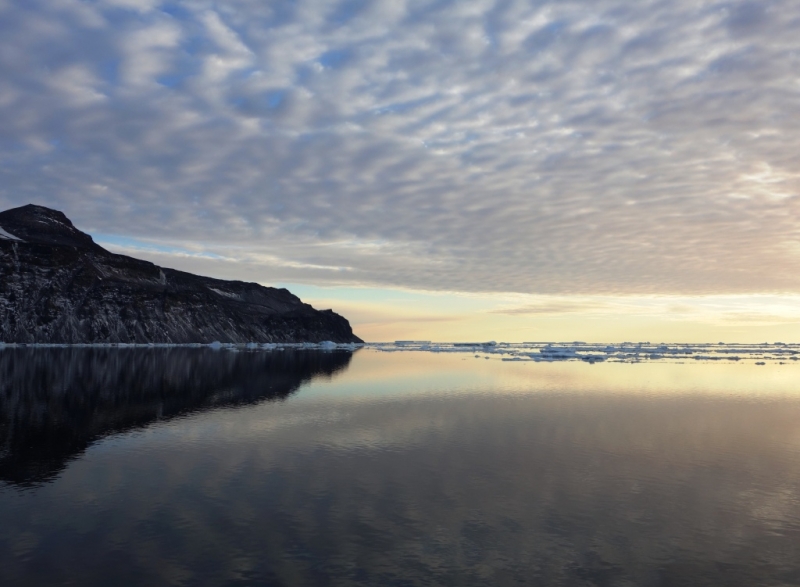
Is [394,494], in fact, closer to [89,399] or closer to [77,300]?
[89,399]

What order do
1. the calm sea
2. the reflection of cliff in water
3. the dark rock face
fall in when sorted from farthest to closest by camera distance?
the dark rock face → the reflection of cliff in water → the calm sea

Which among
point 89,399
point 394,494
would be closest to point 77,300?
point 89,399

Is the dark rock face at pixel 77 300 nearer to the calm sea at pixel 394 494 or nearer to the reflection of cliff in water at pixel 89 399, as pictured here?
the reflection of cliff in water at pixel 89 399

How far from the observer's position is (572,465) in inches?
987

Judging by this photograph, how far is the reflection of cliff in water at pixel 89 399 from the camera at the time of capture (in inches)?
1036

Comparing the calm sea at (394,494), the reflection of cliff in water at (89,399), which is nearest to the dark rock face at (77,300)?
the reflection of cliff in water at (89,399)

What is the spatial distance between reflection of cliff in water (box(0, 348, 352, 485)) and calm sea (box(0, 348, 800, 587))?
0.27 meters

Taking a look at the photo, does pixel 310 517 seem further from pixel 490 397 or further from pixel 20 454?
pixel 490 397

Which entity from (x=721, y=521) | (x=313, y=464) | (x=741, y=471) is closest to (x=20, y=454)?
(x=313, y=464)

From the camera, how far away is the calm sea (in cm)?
1420

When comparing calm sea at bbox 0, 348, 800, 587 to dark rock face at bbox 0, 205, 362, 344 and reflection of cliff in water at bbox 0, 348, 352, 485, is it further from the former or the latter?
dark rock face at bbox 0, 205, 362, 344

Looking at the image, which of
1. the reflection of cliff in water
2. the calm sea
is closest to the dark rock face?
the reflection of cliff in water

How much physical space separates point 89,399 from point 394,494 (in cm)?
3475

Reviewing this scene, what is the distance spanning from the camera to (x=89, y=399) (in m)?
44.2
